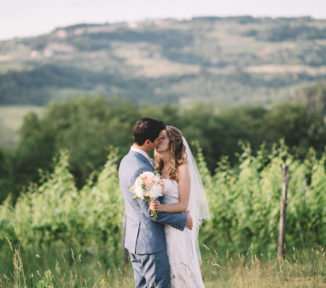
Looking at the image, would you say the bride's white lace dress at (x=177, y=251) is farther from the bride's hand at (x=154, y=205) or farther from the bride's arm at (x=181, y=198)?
the bride's hand at (x=154, y=205)

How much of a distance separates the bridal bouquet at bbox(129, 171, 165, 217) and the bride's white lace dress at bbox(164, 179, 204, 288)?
34cm

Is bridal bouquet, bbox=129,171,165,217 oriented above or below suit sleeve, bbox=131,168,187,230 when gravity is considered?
above

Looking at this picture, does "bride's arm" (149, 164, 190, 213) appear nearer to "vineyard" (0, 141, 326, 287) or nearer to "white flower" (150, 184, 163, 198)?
"white flower" (150, 184, 163, 198)

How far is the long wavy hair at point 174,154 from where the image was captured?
4129 mm

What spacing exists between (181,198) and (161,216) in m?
0.27

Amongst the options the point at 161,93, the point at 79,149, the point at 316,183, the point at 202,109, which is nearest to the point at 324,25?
the point at 161,93

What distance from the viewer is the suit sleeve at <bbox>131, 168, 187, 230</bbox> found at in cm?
376

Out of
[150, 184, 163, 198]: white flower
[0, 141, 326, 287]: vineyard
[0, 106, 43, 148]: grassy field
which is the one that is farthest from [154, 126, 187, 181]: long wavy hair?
[0, 106, 43, 148]: grassy field

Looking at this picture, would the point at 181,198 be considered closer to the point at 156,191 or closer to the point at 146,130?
the point at 156,191

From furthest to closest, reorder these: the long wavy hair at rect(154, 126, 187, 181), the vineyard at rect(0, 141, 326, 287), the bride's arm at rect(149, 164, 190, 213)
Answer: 1. the vineyard at rect(0, 141, 326, 287)
2. the long wavy hair at rect(154, 126, 187, 181)
3. the bride's arm at rect(149, 164, 190, 213)

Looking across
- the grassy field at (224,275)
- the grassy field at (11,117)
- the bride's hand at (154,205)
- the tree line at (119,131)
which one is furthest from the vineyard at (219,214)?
the grassy field at (11,117)

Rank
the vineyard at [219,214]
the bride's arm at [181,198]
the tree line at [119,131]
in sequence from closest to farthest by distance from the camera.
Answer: the bride's arm at [181,198] < the vineyard at [219,214] < the tree line at [119,131]

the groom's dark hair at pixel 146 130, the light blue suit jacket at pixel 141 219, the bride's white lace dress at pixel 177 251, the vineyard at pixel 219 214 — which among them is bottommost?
the vineyard at pixel 219 214

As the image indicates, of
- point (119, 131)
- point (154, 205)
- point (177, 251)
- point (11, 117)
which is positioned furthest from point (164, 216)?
point (11, 117)
